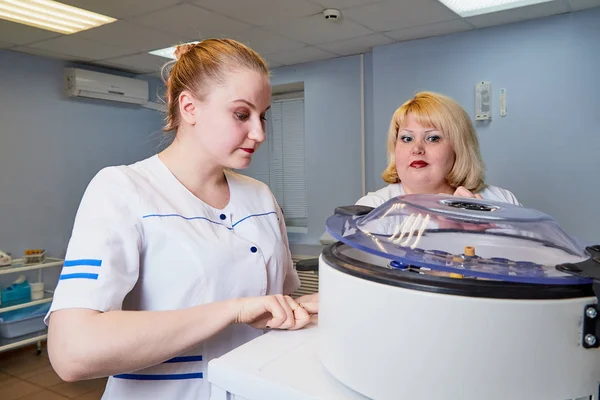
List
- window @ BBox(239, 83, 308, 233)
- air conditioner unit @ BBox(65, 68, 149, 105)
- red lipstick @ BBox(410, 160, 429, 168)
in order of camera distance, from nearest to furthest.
A: red lipstick @ BBox(410, 160, 429, 168), air conditioner unit @ BBox(65, 68, 149, 105), window @ BBox(239, 83, 308, 233)

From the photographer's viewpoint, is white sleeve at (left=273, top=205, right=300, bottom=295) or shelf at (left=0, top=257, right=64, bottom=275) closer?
white sleeve at (left=273, top=205, right=300, bottom=295)

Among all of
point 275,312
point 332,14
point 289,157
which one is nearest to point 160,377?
point 275,312

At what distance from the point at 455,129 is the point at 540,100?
73.9 inches

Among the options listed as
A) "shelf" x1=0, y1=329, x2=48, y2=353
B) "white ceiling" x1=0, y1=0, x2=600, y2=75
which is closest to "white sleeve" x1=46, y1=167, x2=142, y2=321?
"white ceiling" x1=0, y1=0, x2=600, y2=75

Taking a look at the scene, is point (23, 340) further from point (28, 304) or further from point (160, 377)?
point (160, 377)

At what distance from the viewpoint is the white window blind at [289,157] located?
4668 millimetres

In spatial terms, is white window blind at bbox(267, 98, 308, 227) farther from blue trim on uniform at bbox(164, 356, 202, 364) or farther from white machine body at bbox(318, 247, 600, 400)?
white machine body at bbox(318, 247, 600, 400)

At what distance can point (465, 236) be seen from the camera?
0.66m

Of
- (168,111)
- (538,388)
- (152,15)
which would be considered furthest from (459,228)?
(152,15)

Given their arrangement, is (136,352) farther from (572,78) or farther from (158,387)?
(572,78)

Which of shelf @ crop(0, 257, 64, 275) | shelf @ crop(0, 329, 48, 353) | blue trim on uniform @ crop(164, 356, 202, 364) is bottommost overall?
shelf @ crop(0, 329, 48, 353)

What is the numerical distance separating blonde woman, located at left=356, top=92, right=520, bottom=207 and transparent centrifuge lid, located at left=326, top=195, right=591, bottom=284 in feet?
2.88

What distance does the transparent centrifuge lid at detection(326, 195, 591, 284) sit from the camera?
57 cm

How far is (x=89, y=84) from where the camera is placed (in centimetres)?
418
